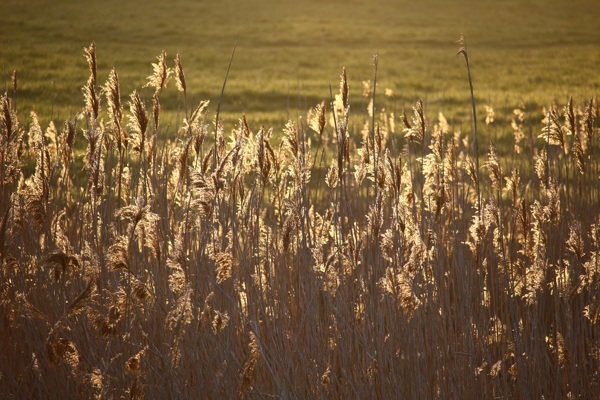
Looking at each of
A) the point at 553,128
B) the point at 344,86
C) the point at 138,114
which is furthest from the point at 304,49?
the point at 138,114

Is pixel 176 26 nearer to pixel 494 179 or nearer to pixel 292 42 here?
pixel 292 42

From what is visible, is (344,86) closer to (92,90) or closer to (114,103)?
(114,103)

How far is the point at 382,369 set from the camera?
2346 millimetres

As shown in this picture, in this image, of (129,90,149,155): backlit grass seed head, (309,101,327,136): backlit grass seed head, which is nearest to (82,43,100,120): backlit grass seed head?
(129,90,149,155): backlit grass seed head

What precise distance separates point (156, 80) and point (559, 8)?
31.9 meters

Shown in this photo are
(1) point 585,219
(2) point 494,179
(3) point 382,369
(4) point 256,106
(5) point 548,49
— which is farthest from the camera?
(5) point 548,49

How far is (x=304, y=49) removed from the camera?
20.9m

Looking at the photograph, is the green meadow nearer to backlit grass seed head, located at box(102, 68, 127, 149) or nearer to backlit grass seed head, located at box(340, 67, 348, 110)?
backlit grass seed head, located at box(102, 68, 127, 149)

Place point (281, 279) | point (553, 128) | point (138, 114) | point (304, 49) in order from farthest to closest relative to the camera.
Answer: point (304, 49), point (281, 279), point (553, 128), point (138, 114)

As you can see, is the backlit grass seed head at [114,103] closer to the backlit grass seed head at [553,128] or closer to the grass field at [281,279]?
the grass field at [281,279]

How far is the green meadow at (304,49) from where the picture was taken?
13.6 metres

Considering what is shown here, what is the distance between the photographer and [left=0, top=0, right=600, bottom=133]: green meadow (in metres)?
13.6

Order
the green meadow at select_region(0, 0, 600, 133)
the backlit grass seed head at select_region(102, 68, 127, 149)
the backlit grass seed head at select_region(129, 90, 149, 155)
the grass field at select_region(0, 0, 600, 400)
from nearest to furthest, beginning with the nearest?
the grass field at select_region(0, 0, 600, 400) → the backlit grass seed head at select_region(129, 90, 149, 155) → the backlit grass seed head at select_region(102, 68, 127, 149) → the green meadow at select_region(0, 0, 600, 133)

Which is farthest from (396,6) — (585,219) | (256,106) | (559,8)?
(585,219)
